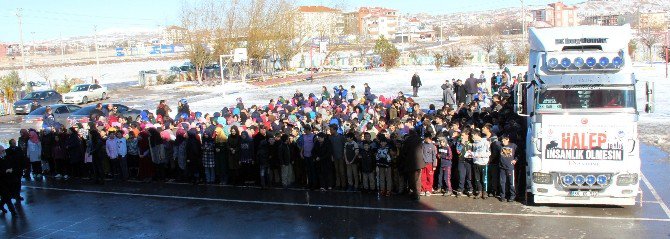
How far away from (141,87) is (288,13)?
16813mm

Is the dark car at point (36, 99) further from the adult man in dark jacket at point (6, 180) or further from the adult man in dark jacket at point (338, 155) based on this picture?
the adult man in dark jacket at point (338, 155)

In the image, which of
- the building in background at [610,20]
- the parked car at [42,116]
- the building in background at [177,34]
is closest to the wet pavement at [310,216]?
A: the building in background at [610,20]

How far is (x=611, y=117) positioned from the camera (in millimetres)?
11258

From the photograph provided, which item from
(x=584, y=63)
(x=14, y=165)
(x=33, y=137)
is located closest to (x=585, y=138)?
(x=584, y=63)

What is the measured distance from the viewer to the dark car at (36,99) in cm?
3344

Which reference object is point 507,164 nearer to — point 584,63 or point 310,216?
point 584,63

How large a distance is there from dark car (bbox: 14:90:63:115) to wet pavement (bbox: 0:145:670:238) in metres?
21.6

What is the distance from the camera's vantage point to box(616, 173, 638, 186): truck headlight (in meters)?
11.0

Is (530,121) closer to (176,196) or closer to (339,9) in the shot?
(176,196)

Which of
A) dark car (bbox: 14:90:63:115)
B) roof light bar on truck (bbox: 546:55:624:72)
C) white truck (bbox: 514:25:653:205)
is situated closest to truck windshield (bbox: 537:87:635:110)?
white truck (bbox: 514:25:653:205)

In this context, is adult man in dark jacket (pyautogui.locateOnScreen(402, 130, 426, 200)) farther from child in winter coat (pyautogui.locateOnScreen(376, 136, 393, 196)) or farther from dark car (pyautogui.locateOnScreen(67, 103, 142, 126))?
dark car (pyautogui.locateOnScreen(67, 103, 142, 126))

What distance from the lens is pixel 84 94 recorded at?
3797 centimetres

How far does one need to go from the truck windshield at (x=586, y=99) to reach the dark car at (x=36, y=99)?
98.9ft

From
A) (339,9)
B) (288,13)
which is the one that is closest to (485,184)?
(288,13)
